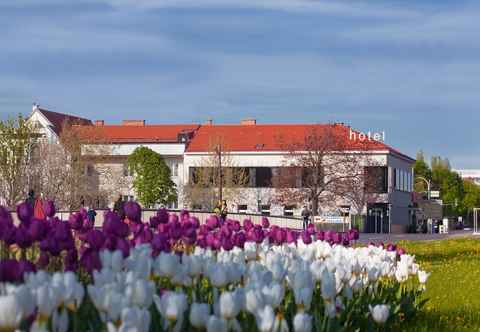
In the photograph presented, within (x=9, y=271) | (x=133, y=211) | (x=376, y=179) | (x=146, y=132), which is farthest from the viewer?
(x=146, y=132)

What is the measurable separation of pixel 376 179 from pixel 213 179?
1487cm

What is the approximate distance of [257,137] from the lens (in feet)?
340

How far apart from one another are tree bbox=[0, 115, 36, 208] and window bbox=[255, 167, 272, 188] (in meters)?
34.4

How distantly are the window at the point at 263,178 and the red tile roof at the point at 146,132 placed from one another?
36.7ft

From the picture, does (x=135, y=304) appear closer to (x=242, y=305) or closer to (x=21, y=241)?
(x=242, y=305)

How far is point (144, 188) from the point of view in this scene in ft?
300

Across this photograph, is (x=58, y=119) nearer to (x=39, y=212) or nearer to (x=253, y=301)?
(x=39, y=212)

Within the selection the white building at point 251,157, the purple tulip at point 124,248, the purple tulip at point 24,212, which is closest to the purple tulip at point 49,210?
the purple tulip at point 24,212

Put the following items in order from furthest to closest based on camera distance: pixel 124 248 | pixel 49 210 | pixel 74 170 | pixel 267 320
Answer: pixel 74 170 < pixel 49 210 < pixel 124 248 < pixel 267 320

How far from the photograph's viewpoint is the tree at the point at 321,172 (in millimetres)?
84938

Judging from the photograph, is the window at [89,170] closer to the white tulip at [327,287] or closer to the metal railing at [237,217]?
the metal railing at [237,217]

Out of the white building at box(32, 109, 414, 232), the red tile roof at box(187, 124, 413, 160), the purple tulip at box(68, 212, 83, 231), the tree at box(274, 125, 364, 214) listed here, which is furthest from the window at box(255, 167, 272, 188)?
the purple tulip at box(68, 212, 83, 231)

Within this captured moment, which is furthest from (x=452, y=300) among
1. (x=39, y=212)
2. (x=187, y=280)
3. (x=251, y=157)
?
(x=251, y=157)

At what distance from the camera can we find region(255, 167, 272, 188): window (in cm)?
9919
